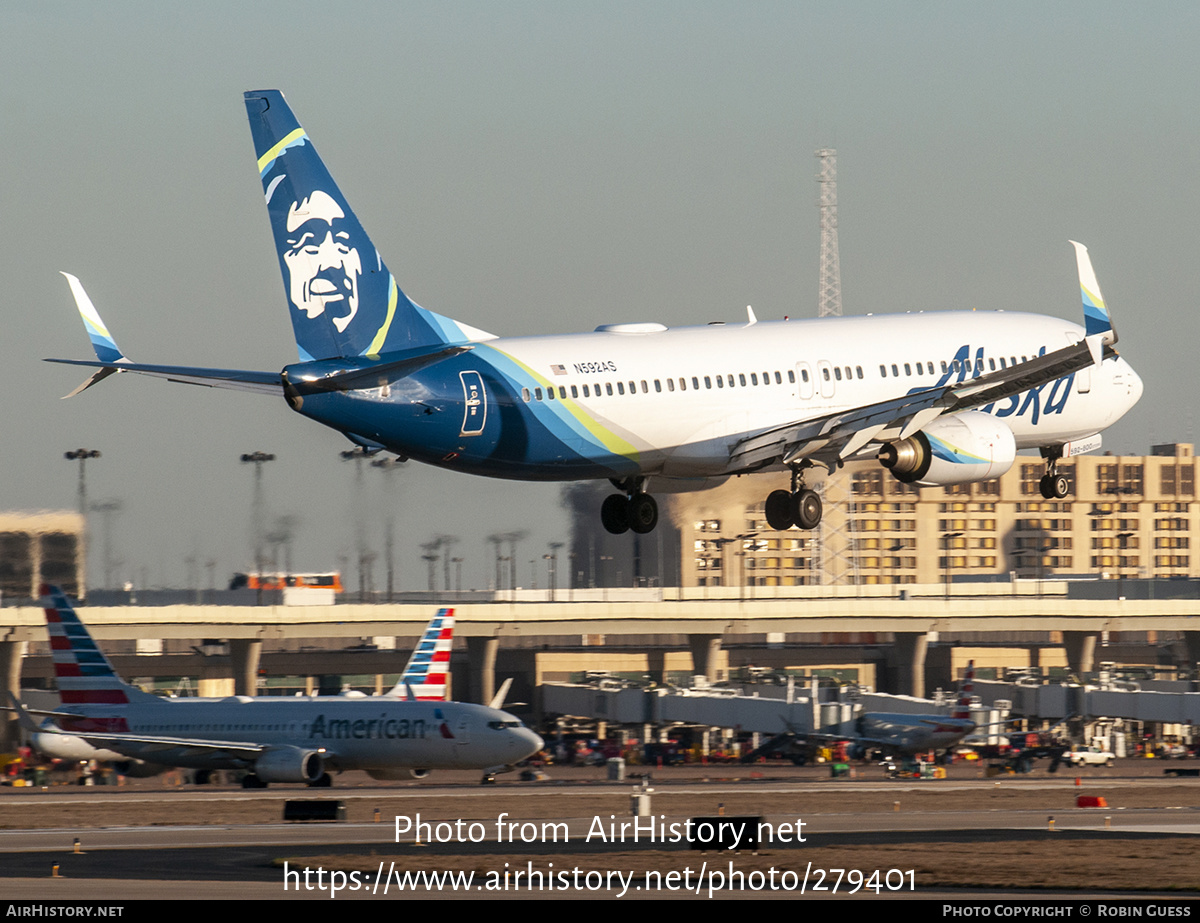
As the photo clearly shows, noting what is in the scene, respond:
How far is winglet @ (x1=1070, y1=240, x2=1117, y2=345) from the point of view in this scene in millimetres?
47969

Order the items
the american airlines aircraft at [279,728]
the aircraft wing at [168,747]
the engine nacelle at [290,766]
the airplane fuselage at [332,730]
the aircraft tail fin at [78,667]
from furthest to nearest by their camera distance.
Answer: the aircraft tail fin at [78,667]
the aircraft wing at [168,747]
the engine nacelle at [290,766]
the american airlines aircraft at [279,728]
the airplane fuselage at [332,730]

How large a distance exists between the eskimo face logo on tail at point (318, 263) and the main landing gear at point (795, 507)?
12623 mm

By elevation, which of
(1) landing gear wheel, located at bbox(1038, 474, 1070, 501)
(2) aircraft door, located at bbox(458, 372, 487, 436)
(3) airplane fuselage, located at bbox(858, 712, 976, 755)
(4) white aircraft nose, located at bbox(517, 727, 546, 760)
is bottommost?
(3) airplane fuselage, located at bbox(858, 712, 976, 755)

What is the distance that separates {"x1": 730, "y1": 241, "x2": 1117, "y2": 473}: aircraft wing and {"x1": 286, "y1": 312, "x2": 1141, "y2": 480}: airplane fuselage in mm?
589

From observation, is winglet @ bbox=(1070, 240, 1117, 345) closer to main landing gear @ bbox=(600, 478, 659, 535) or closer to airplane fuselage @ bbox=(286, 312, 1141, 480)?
airplane fuselage @ bbox=(286, 312, 1141, 480)

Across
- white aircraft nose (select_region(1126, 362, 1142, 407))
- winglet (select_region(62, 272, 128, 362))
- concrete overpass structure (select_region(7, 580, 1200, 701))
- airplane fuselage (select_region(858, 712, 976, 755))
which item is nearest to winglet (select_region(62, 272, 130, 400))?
winglet (select_region(62, 272, 128, 362))

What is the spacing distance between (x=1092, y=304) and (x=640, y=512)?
1302 centimetres

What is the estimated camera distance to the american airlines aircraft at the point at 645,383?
140ft

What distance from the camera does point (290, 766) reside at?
7388 centimetres

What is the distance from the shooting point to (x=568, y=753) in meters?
107

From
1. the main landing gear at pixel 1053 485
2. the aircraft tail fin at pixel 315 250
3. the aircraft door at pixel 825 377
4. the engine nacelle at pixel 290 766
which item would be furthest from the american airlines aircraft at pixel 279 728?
the aircraft tail fin at pixel 315 250

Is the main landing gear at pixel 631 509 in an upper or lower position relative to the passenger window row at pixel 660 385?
lower

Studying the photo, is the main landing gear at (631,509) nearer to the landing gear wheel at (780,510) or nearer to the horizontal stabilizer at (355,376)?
the landing gear wheel at (780,510)
